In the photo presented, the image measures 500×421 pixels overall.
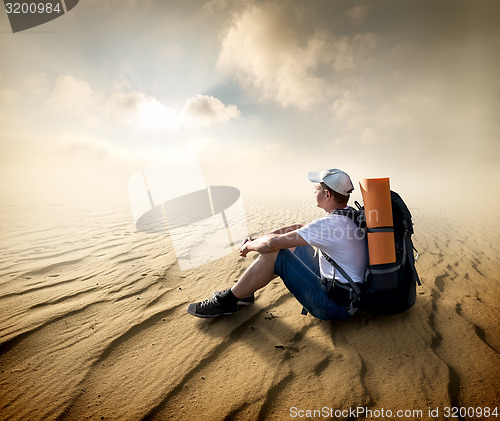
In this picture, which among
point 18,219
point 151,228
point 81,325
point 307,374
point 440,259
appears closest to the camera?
point 307,374

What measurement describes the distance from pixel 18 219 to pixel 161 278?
26.1ft

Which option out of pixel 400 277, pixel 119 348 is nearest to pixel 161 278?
pixel 119 348

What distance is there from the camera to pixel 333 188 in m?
2.06

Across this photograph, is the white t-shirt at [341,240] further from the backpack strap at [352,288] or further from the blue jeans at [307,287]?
the blue jeans at [307,287]

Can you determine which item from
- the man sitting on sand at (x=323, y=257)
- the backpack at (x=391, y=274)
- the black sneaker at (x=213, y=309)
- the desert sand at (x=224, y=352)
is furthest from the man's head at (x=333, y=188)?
the black sneaker at (x=213, y=309)

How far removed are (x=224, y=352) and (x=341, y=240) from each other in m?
1.38

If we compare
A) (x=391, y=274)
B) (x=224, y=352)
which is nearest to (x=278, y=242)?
(x=391, y=274)

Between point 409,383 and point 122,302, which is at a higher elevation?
point 122,302

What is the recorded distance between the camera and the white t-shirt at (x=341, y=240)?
1.85 metres

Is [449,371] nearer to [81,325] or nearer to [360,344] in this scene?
[360,344]

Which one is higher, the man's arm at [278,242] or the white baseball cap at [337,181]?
the white baseball cap at [337,181]

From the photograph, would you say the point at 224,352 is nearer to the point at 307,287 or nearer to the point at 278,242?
the point at 307,287

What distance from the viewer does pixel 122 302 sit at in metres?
2.88

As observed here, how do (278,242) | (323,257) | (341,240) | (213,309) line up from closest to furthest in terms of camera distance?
(341,240) < (278,242) < (323,257) < (213,309)
